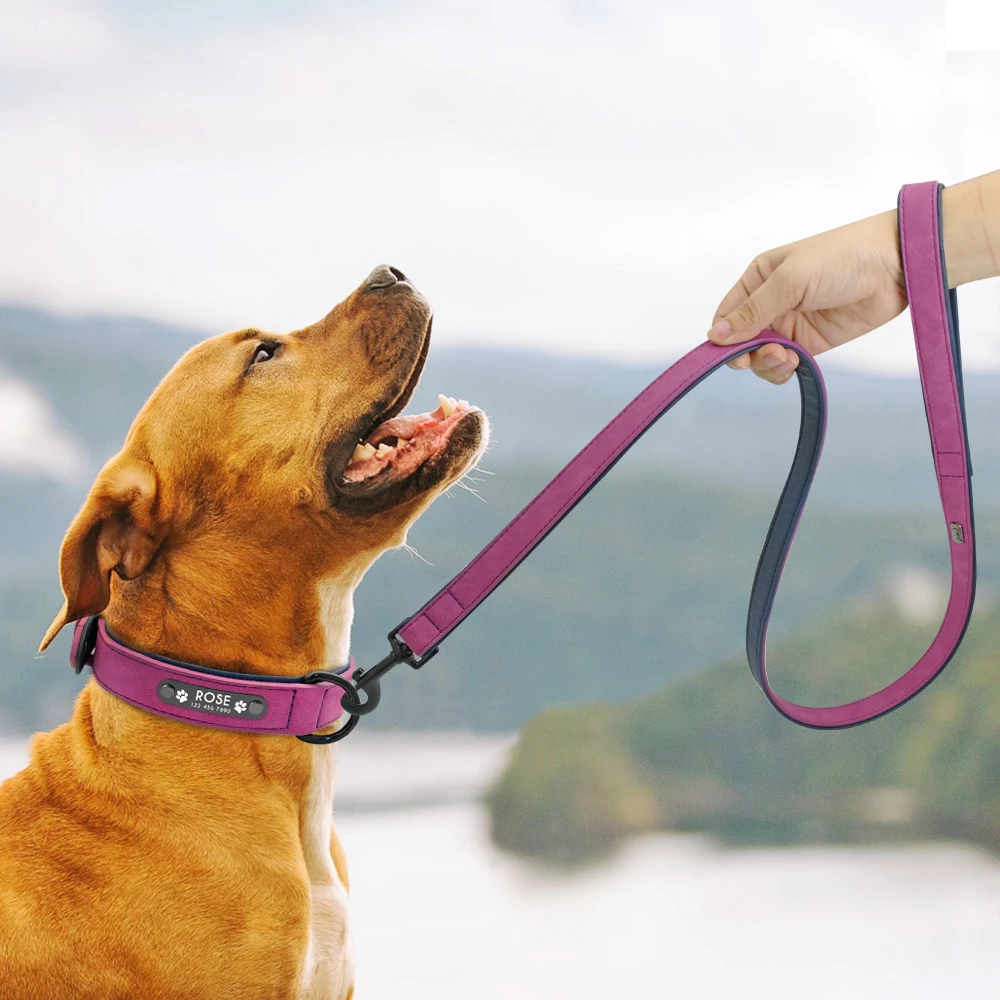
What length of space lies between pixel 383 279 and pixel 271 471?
12.4 inches

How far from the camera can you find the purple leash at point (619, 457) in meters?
1.15

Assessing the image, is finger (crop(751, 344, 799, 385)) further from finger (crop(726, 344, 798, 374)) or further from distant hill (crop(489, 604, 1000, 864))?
distant hill (crop(489, 604, 1000, 864))

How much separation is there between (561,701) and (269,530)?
164 centimetres

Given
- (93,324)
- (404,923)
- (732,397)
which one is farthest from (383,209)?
(404,923)

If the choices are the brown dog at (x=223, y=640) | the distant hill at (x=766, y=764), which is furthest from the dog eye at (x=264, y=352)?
the distant hill at (x=766, y=764)

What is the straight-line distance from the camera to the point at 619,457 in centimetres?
121

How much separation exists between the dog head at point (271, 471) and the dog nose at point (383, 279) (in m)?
0.02

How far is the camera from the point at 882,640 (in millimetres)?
2824

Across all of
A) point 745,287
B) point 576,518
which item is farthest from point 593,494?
point 745,287

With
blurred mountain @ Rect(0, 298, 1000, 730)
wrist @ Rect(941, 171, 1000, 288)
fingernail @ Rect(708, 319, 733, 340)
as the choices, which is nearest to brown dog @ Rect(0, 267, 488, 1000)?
fingernail @ Rect(708, 319, 733, 340)

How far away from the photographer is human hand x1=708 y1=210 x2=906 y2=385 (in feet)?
4.28

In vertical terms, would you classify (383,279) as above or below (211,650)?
above

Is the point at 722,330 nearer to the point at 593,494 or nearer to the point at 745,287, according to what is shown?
the point at 745,287

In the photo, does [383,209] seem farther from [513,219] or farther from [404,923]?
[404,923]
